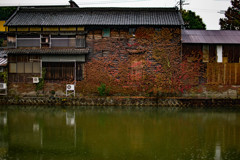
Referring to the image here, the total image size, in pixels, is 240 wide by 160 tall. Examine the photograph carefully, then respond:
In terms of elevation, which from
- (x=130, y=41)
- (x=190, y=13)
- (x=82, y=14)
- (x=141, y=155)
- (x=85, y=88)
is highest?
(x=190, y=13)

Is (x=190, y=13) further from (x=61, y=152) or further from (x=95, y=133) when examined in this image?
(x=61, y=152)

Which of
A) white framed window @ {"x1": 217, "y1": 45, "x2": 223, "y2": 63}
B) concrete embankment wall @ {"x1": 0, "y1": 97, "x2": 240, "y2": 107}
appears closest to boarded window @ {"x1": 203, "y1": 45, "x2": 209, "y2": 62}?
white framed window @ {"x1": 217, "y1": 45, "x2": 223, "y2": 63}

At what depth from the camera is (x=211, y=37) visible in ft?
72.1

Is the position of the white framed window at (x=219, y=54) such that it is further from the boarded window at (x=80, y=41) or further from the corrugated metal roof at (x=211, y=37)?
the boarded window at (x=80, y=41)

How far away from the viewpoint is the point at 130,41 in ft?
72.2

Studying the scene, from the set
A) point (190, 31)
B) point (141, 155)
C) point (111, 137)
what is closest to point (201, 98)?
point (190, 31)

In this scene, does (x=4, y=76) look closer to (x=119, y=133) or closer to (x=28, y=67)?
(x=28, y=67)

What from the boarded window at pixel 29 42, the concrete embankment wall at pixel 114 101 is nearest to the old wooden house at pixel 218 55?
the concrete embankment wall at pixel 114 101

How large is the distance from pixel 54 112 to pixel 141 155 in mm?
9506

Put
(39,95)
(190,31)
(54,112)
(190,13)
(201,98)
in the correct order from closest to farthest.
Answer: (54,112)
(201,98)
(39,95)
(190,31)
(190,13)

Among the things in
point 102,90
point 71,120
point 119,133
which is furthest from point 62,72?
point 119,133

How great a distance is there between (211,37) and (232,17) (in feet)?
43.2

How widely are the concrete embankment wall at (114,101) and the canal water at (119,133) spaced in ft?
2.80

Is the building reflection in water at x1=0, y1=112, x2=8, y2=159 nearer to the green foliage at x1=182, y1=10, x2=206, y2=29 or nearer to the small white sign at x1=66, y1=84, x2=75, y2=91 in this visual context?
the small white sign at x1=66, y1=84, x2=75, y2=91
